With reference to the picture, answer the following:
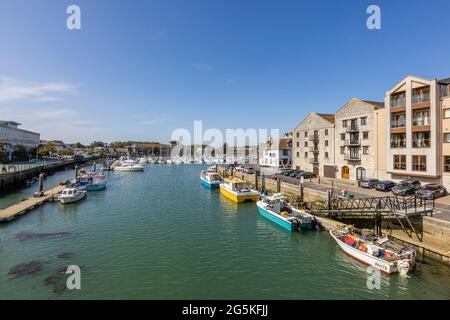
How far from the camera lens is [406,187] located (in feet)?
94.4

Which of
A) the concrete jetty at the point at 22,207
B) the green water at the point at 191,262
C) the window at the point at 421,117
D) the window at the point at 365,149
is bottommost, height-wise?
the green water at the point at 191,262

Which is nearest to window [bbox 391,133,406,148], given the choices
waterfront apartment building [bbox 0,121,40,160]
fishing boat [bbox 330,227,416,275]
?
fishing boat [bbox 330,227,416,275]

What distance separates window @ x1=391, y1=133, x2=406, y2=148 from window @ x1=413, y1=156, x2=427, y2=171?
2356 millimetres

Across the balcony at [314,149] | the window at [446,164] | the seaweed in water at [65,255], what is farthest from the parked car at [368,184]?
the seaweed in water at [65,255]

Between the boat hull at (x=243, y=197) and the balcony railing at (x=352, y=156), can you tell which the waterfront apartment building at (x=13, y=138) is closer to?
the boat hull at (x=243, y=197)

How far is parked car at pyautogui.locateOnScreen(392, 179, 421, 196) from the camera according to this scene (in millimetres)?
27902

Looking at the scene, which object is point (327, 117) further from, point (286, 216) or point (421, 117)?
point (286, 216)

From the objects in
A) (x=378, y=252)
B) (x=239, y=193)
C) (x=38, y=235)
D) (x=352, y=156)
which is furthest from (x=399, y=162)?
(x=38, y=235)

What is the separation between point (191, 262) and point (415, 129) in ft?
102

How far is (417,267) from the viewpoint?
1599cm

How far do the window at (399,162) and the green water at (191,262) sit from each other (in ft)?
60.9

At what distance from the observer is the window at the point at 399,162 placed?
107 feet
